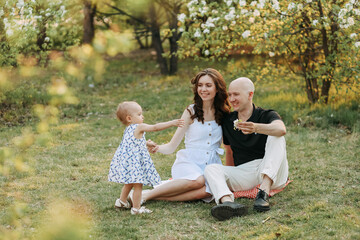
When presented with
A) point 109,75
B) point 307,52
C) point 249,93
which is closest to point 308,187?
point 249,93

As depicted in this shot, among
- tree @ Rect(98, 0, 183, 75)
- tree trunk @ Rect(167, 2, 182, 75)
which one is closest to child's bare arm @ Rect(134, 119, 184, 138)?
tree trunk @ Rect(167, 2, 182, 75)

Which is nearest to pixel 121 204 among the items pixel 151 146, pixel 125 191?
pixel 125 191

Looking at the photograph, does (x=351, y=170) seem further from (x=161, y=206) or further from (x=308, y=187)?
(x=161, y=206)

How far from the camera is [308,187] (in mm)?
3951

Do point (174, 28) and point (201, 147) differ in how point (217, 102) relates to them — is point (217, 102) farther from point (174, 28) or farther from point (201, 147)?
point (174, 28)

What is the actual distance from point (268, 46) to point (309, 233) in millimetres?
4176

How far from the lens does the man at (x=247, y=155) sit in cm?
332

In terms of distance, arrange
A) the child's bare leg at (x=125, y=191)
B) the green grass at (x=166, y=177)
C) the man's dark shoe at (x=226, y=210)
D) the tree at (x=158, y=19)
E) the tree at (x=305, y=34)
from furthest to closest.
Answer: the tree at (x=158, y=19) < the tree at (x=305, y=34) < the child's bare leg at (x=125, y=191) < the man's dark shoe at (x=226, y=210) < the green grass at (x=166, y=177)

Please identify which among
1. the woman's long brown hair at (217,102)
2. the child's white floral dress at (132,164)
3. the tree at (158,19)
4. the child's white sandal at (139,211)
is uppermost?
the tree at (158,19)

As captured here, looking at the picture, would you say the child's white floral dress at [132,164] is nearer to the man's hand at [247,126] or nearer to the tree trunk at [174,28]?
the man's hand at [247,126]

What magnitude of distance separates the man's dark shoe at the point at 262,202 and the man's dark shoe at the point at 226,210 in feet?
0.52

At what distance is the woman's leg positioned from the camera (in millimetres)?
3641

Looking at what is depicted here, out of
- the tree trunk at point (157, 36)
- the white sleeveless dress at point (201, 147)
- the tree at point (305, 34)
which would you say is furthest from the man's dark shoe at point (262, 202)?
the tree trunk at point (157, 36)

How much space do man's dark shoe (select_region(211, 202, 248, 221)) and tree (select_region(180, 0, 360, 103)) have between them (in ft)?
10.4
